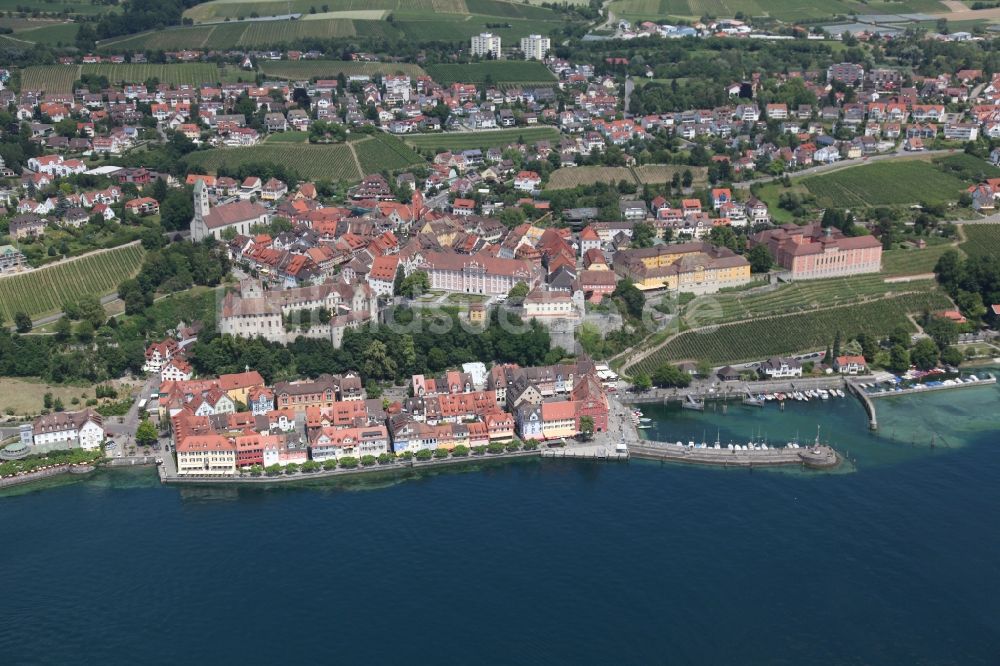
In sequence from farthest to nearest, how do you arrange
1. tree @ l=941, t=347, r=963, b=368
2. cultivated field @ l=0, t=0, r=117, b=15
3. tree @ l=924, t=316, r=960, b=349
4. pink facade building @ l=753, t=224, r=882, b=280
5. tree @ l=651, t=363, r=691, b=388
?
cultivated field @ l=0, t=0, r=117, b=15 < pink facade building @ l=753, t=224, r=882, b=280 < tree @ l=924, t=316, r=960, b=349 < tree @ l=941, t=347, r=963, b=368 < tree @ l=651, t=363, r=691, b=388

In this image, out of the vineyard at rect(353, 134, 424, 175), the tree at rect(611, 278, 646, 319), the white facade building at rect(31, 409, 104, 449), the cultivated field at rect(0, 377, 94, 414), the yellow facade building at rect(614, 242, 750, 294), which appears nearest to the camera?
the white facade building at rect(31, 409, 104, 449)

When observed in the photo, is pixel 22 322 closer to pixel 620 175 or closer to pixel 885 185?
pixel 620 175

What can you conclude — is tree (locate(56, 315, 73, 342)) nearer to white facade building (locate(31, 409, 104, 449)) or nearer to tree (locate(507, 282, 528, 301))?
white facade building (locate(31, 409, 104, 449))

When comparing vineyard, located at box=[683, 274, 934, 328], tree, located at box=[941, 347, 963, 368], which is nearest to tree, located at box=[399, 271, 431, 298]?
vineyard, located at box=[683, 274, 934, 328]

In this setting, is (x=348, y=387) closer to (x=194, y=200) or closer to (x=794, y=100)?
(x=194, y=200)

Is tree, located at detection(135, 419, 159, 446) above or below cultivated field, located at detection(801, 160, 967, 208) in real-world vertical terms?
below

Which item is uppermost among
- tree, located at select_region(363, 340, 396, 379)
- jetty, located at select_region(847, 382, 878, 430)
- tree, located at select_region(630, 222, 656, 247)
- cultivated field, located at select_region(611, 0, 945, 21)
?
cultivated field, located at select_region(611, 0, 945, 21)

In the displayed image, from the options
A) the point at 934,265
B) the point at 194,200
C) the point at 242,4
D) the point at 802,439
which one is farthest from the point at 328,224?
the point at 242,4

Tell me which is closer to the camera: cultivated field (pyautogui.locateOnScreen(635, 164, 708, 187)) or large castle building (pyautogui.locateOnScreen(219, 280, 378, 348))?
large castle building (pyautogui.locateOnScreen(219, 280, 378, 348))
